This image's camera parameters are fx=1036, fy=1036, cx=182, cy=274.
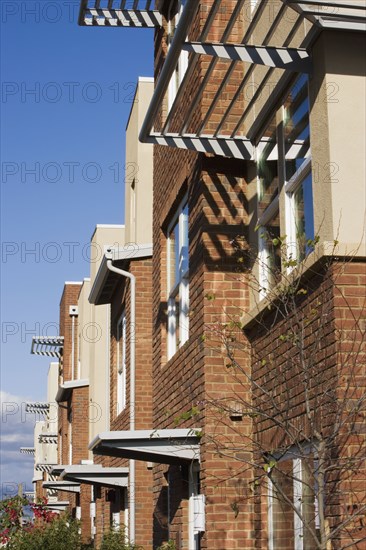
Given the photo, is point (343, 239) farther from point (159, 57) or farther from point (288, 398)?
point (159, 57)

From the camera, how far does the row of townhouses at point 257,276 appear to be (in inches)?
314

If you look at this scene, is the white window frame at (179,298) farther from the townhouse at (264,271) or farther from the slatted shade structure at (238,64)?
the slatted shade structure at (238,64)

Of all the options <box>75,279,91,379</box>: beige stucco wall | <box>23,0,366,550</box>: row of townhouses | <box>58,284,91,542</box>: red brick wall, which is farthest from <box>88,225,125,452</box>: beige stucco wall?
<box>23,0,366,550</box>: row of townhouses

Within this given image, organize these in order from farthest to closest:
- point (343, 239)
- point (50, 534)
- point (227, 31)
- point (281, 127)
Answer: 1. point (50, 534)
2. point (281, 127)
3. point (227, 31)
4. point (343, 239)

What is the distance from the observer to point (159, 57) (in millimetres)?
15875

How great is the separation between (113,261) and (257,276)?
8.47m

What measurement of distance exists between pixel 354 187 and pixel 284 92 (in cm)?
192

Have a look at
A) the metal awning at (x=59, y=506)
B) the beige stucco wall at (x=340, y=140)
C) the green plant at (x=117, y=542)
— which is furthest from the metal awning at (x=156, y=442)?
the metal awning at (x=59, y=506)

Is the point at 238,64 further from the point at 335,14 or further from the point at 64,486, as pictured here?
the point at 64,486

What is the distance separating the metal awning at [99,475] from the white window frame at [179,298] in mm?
5145

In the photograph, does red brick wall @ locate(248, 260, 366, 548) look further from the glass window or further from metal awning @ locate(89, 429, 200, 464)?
the glass window

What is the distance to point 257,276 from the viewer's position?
34.7ft

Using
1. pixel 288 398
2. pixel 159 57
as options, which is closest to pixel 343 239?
pixel 288 398

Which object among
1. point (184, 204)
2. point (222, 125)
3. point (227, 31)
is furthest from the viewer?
point (184, 204)
